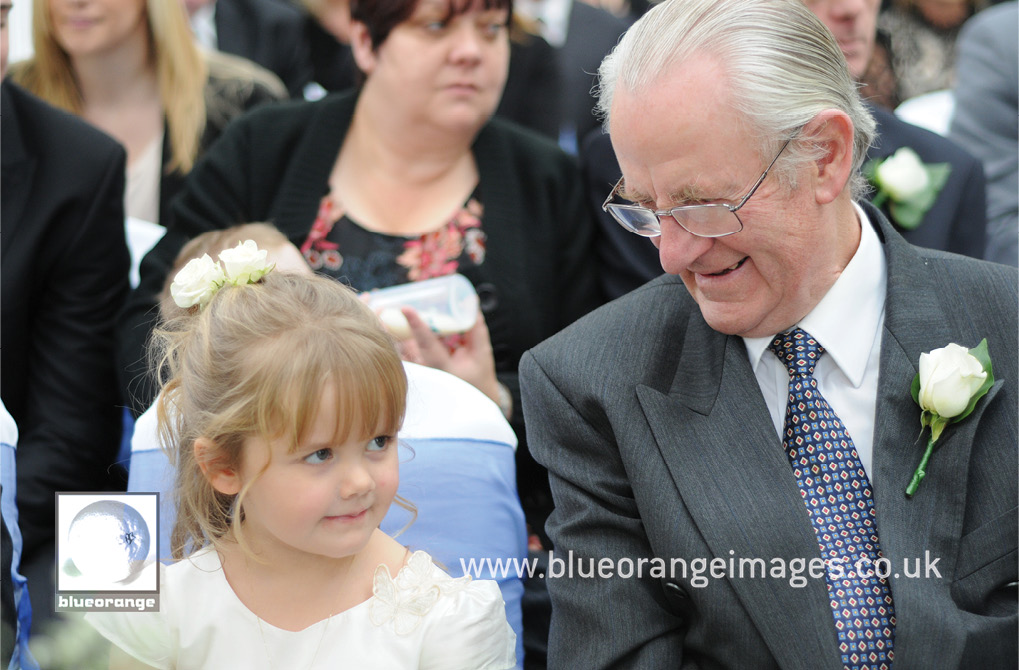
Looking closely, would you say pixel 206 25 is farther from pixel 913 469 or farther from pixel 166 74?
pixel 913 469

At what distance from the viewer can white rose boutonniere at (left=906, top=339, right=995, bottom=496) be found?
1.79 metres

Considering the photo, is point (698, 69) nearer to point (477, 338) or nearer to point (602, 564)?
point (602, 564)

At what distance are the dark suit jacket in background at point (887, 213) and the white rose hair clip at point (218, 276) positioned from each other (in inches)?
47.6

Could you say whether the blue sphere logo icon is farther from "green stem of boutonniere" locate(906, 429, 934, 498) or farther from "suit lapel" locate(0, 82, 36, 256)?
"green stem of boutonniere" locate(906, 429, 934, 498)

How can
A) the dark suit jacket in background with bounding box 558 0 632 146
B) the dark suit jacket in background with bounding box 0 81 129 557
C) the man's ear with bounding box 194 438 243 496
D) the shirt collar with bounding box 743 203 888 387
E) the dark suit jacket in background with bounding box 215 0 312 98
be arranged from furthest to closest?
the dark suit jacket in background with bounding box 215 0 312 98
the dark suit jacket in background with bounding box 558 0 632 146
the dark suit jacket in background with bounding box 0 81 129 557
the shirt collar with bounding box 743 203 888 387
the man's ear with bounding box 194 438 243 496

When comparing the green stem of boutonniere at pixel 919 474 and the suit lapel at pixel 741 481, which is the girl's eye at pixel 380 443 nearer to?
the suit lapel at pixel 741 481

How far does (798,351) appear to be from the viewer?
197 cm

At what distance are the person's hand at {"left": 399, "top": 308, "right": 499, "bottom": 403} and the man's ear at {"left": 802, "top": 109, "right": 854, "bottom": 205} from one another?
1.00 metres

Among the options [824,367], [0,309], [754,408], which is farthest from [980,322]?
[0,309]

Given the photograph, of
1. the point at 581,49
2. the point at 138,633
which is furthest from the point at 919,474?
the point at 581,49

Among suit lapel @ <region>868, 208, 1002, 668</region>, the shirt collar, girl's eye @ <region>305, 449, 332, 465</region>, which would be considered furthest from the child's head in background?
suit lapel @ <region>868, 208, 1002, 668</region>

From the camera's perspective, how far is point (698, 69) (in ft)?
5.94

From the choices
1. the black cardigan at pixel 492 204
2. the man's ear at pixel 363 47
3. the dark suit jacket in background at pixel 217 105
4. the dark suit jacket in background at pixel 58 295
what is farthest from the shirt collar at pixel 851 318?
the dark suit jacket in background at pixel 217 105

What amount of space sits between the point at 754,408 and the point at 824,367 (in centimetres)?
16
